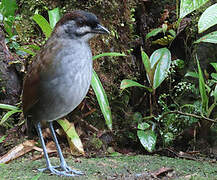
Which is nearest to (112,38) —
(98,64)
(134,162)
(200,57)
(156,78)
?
(98,64)

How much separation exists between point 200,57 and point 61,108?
2.24 m

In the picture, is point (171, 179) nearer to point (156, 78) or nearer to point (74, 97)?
point (74, 97)

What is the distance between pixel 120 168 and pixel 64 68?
1141 millimetres

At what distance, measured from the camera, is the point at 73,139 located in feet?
11.5

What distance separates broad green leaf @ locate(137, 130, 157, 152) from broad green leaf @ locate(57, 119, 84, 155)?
2.28 feet

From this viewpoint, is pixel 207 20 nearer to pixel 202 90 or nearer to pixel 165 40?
pixel 202 90

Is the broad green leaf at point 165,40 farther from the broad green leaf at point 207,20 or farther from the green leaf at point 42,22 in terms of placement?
the green leaf at point 42,22

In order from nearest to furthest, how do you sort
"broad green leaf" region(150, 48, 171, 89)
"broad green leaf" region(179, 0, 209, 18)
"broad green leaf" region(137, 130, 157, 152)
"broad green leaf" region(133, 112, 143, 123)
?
1. "broad green leaf" region(179, 0, 209, 18)
2. "broad green leaf" region(137, 130, 157, 152)
3. "broad green leaf" region(150, 48, 171, 89)
4. "broad green leaf" region(133, 112, 143, 123)

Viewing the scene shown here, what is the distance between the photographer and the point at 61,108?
8.49 feet

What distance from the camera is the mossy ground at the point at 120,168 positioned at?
2717 millimetres

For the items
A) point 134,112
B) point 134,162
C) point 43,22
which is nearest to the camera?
point 134,162

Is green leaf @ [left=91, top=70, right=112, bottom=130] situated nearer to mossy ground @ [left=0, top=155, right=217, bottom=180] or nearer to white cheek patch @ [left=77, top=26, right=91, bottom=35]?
mossy ground @ [left=0, top=155, right=217, bottom=180]

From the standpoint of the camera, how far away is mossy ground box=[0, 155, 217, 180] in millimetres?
2717

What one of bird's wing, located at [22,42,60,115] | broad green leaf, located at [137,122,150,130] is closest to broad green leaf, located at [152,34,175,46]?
broad green leaf, located at [137,122,150,130]
